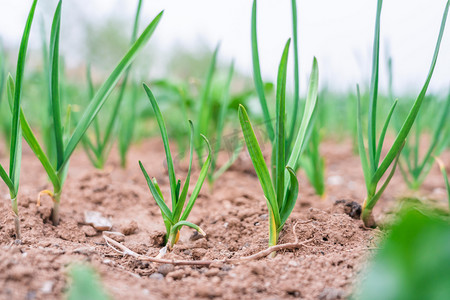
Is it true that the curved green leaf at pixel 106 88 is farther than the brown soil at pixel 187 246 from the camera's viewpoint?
Yes

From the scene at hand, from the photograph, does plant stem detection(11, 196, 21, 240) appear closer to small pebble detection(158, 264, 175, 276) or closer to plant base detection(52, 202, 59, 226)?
plant base detection(52, 202, 59, 226)

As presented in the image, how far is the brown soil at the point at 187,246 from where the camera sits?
56cm

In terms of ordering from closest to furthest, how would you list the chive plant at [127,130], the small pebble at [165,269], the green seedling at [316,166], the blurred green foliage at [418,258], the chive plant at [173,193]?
the blurred green foliage at [418,258] < the small pebble at [165,269] < the chive plant at [173,193] < the green seedling at [316,166] < the chive plant at [127,130]

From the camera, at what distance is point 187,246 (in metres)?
0.84

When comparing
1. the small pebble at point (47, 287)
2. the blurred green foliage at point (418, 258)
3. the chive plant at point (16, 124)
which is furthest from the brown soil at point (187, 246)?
the blurred green foliage at point (418, 258)

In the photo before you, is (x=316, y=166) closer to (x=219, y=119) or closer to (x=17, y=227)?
(x=219, y=119)

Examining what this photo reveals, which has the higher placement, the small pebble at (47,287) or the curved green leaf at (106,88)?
the curved green leaf at (106,88)

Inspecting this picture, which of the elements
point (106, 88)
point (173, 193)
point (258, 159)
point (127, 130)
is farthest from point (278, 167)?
point (127, 130)

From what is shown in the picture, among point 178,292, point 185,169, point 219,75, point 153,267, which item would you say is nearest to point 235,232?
point 153,267

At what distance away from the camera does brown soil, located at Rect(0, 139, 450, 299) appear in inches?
22.0

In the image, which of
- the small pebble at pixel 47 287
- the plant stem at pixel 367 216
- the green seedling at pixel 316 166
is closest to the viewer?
the small pebble at pixel 47 287

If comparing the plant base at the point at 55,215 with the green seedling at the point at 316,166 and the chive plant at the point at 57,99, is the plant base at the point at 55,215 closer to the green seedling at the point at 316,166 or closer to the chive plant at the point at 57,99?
the chive plant at the point at 57,99

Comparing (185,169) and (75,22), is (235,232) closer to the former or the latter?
(185,169)

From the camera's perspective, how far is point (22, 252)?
25.6 inches
